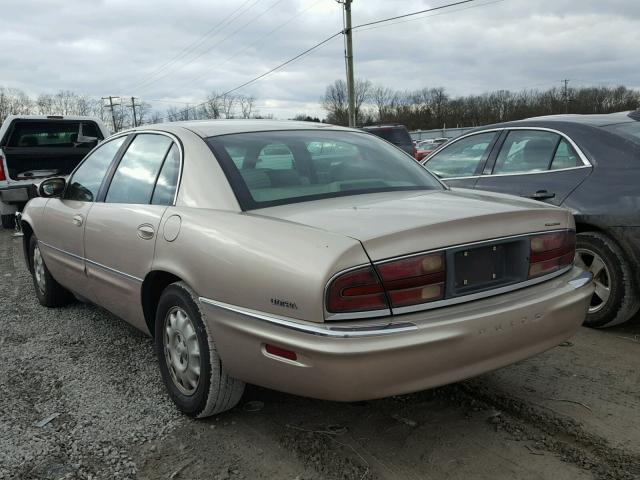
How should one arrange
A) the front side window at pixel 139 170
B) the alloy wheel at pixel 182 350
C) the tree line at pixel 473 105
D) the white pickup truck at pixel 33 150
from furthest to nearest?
the tree line at pixel 473 105, the white pickup truck at pixel 33 150, the front side window at pixel 139 170, the alloy wheel at pixel 182 350

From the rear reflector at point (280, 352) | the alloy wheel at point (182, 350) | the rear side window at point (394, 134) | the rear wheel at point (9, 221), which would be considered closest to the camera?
the rear reflector at point (280, 352)

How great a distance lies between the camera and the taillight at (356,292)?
2141 millimetres

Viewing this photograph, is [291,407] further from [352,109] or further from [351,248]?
[352,109]

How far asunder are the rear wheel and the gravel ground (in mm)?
7932

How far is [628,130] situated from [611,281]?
1153 millimetres

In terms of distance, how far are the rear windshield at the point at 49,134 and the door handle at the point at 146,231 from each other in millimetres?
8123

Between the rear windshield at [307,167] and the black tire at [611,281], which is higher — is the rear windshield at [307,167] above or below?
above

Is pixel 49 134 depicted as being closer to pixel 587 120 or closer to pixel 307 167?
pixel 307 167

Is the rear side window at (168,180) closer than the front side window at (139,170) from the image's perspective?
Yes

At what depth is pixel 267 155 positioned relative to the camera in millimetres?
3133

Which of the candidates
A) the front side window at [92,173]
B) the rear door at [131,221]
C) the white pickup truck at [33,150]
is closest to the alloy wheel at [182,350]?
the rear door at [131,221]

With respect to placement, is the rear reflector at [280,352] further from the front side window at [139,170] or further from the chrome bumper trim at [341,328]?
the front side window at [139,170]

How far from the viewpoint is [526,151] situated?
4.66 m

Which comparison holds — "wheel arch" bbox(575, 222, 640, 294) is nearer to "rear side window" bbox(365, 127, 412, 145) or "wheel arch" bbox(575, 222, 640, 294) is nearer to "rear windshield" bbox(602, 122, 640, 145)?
"rear windshield" bbox(602, 122, 640, 145)
